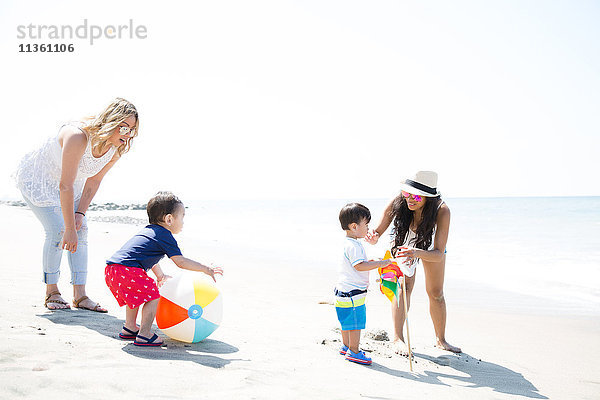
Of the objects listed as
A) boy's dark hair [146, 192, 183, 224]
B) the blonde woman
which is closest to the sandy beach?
the blonde woman

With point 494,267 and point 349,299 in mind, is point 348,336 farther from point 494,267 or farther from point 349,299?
point 494,267

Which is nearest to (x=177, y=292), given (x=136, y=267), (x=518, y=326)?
(x=136, y=267)

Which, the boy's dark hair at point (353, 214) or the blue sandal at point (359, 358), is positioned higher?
the boy's dark hair at point (353, 214)

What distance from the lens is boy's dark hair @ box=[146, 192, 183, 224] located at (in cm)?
396

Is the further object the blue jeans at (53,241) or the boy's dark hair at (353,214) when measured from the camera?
the blue jeans at (53,241)

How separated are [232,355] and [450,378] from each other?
73.4 inches

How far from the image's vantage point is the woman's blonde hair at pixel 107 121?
4227 millimetres

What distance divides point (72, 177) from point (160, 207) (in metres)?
0.98

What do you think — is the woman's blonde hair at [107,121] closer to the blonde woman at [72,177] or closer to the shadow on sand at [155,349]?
the blonde woman at [72,177]

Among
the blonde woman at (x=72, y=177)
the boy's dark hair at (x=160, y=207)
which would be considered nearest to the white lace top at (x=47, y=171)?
the blonde woman at (x=72, y=177)

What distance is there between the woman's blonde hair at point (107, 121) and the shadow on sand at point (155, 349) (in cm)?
165

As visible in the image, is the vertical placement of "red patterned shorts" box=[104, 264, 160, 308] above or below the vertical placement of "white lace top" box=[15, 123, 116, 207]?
below

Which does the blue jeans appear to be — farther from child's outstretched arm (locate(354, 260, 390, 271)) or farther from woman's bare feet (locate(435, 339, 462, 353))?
woman's bare feet (locate(435, 339, 462, 353))

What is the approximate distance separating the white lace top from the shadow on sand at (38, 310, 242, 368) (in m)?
1.12
